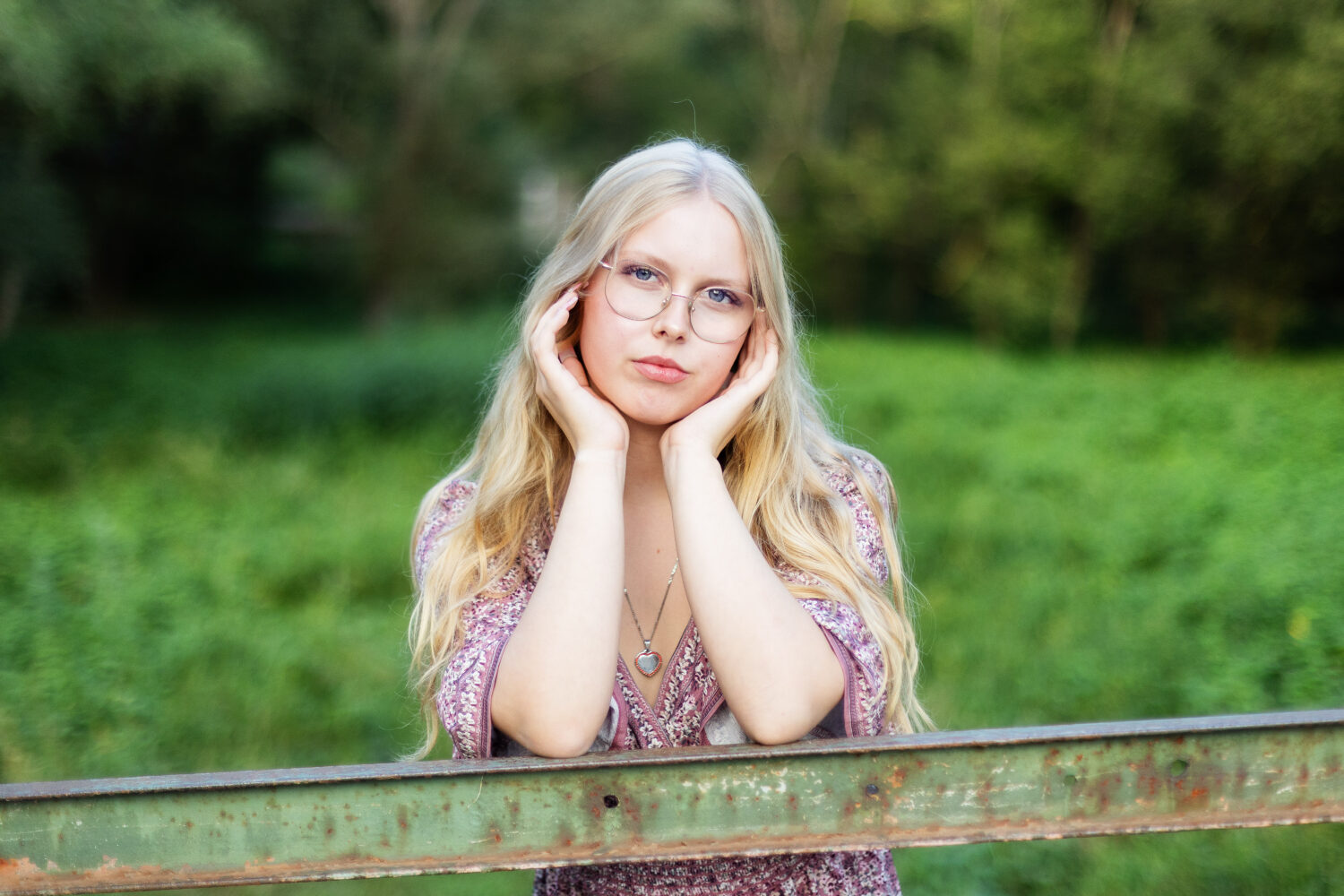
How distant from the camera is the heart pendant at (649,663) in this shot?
1.83 metres

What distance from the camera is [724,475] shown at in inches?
78.6

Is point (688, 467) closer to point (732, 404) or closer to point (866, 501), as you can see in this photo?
point (732, 404)

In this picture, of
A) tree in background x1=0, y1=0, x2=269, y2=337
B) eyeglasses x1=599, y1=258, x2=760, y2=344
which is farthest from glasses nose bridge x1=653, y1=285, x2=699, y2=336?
tree in background x1=0, y1=0, x2=269, y2=337

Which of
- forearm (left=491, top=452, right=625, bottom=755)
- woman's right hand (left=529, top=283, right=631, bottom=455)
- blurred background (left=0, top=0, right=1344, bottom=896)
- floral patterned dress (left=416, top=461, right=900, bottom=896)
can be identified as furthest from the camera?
blurred background (left=0, top=0, right=1344, bottom=896)

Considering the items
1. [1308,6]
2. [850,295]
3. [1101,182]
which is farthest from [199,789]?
[850,295]

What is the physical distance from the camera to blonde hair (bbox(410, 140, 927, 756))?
1.82m

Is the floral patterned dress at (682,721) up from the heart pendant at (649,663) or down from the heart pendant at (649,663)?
down

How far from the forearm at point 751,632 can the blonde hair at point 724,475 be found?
0.21 meters

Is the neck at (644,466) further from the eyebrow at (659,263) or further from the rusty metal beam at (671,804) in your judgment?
the rusty metal beam at (671,804)

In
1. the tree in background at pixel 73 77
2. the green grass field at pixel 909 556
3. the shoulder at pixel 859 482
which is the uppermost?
the tree in background at pixel 73 77

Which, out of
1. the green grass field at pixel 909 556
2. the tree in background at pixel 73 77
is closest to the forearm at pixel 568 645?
the green grass field at pixel 909 556

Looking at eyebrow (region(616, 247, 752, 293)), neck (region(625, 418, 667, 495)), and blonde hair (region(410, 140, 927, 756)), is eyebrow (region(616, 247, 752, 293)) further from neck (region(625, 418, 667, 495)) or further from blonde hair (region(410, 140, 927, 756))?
neck (region(625, 418, 667, 495))

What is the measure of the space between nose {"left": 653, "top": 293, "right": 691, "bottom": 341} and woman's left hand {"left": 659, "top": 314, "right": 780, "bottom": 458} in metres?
0.13

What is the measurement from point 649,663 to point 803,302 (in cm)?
2395
